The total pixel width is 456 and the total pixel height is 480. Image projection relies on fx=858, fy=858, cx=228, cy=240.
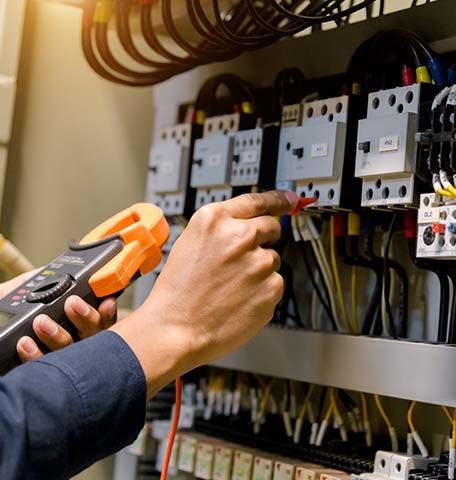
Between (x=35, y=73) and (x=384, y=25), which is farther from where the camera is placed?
(x=35, y=73)

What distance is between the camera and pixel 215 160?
1471mm

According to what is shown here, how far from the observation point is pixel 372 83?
131 centimetres

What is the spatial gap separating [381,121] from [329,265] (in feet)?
0.99

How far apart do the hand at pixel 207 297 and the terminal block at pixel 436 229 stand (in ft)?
0.77

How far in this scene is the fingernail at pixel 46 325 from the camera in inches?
41.3

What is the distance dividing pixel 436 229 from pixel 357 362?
0.73 feet

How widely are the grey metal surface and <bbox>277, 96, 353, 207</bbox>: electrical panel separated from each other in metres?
0.21

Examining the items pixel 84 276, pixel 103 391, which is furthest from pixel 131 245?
pixel 103 391

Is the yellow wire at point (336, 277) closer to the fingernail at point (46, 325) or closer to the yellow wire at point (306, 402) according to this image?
the yellow wire at point (306, 402)

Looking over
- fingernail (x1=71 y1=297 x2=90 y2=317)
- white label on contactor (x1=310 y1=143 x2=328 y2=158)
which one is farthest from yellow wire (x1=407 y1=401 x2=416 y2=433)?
fingernail (x1=71 y1=297 x2=90 y2=317)

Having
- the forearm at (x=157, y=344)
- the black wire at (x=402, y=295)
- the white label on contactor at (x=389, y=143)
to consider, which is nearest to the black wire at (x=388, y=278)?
the black wire at (x=402, y=295)

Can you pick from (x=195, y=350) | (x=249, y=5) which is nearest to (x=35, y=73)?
(x=249, y=5)

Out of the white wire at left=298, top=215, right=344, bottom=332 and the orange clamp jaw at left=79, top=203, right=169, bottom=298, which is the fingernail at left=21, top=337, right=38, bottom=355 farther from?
the white wire at left=298, top=215, right=344, bottom=332

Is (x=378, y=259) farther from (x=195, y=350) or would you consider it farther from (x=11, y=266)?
(x=11, y=266)
